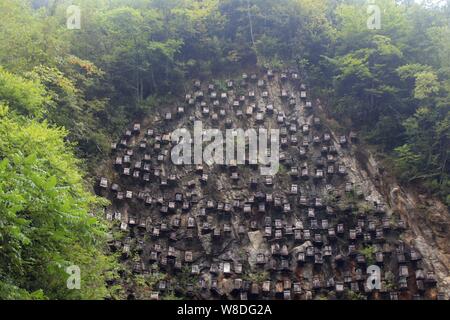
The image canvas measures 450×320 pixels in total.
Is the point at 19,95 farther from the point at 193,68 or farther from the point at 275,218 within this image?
the point at 193,68

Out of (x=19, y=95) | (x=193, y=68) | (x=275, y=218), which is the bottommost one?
(x=275, y=218)

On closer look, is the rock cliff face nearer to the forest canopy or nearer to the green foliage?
the forest canopy

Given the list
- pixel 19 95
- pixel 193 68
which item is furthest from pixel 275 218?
pixel 19 95

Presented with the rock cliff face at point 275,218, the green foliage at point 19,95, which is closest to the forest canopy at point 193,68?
the green foliage at point 19,95

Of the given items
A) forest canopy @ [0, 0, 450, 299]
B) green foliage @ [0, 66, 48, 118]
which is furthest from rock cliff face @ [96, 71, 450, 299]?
green foliage @ [0, 66, 48, 118]

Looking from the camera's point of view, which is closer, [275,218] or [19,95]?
[19,95]

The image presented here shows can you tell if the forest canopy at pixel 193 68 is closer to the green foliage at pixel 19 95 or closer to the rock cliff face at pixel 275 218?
the green foliage at pixel 19 95

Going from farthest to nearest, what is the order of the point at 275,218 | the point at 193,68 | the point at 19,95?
the point at 193,68
the point at 275,218
the point at 19,95

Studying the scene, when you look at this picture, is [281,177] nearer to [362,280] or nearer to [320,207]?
[320,207]
